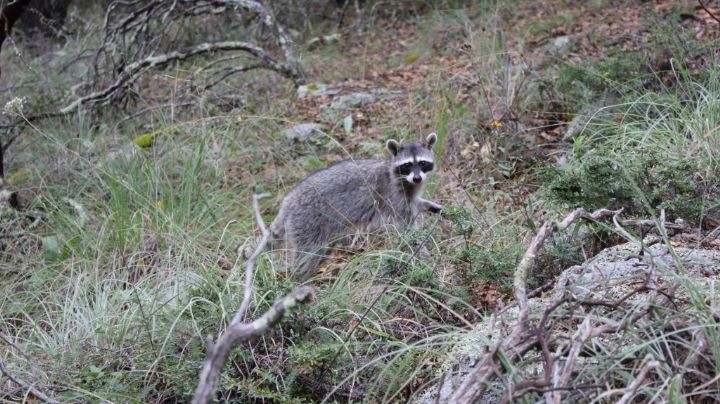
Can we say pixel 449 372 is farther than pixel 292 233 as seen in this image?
No

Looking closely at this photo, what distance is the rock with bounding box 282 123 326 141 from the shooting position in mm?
7445

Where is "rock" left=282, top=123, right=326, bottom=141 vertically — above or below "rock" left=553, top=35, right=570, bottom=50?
below

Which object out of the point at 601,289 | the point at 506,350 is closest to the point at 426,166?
the point at 601,289

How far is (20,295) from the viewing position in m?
5.21

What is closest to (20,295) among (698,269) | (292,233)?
(292,233)

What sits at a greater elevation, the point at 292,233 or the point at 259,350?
the point at 259,350

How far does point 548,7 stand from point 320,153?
13.6 feet

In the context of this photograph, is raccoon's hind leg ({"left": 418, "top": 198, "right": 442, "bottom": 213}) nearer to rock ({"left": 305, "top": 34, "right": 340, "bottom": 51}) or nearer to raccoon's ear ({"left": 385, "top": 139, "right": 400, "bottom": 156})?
raccoon's ear ({"left": 385, "top": 139, "right": 400, "bottom": 156})

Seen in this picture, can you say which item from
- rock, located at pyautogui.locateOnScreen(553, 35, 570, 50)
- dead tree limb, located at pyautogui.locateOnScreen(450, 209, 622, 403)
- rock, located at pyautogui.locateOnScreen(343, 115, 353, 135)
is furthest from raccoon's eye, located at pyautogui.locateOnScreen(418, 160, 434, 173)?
rock, located at pyautogui.locateOnScreen(553, 35, 570, 50)

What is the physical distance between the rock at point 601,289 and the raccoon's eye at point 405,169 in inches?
87.3

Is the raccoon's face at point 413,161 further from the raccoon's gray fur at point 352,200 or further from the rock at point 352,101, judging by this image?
the rock at point 352,101

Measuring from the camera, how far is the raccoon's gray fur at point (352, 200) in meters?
5.72

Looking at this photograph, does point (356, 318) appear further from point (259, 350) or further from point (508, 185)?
point (508, 185)

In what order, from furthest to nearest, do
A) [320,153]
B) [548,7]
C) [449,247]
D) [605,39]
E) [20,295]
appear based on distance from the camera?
[548,7], [605,39], [320,153], [20,295], [449,247]
